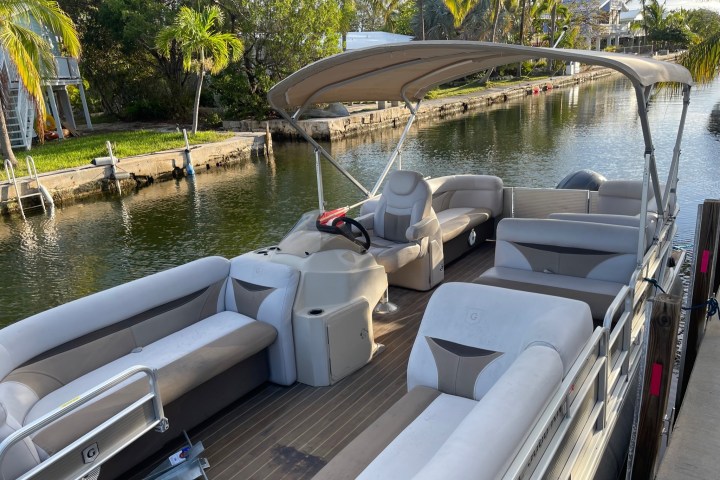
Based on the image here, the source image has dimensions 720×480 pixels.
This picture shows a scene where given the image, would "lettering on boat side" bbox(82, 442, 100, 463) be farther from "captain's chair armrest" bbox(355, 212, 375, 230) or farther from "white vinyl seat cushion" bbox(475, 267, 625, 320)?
"captain's chair armrest" bbox(355, 212, 375, 230)

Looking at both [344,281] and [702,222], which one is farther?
[702,222]

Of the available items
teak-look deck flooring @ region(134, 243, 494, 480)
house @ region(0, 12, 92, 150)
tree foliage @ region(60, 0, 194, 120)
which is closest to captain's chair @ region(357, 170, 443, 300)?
teak-look deck flooring @ region(134, 243, 494, 480)

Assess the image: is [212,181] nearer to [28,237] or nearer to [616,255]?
[28,237]

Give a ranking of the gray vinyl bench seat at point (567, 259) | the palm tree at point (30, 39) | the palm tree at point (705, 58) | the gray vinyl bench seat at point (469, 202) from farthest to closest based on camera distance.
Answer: the palm tree at point (30, 39) → the palm tree at point (705, 58) → the gray vinyl bench seat at point (469, 202) → the gray vinyl bench seat at point (567, 259)

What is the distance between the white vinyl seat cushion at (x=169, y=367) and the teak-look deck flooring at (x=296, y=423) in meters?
0.38

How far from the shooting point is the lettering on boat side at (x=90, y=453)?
240 centimetres

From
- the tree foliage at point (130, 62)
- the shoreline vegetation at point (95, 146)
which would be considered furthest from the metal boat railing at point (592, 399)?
the tree foliage at point (130, 62)

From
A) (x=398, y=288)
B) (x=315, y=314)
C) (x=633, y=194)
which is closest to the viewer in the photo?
(x=315, y=314)

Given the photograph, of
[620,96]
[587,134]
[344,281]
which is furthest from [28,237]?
[620,96]

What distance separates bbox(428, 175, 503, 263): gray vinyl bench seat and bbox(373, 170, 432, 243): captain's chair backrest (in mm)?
827

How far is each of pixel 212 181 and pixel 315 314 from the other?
13.7 metres

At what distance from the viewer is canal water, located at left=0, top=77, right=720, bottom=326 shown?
32.4ft

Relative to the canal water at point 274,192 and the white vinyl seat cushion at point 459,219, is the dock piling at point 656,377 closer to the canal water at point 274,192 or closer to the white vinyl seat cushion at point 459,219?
the white vinyl seat cushion at point 459,219

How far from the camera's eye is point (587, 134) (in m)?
19.9
